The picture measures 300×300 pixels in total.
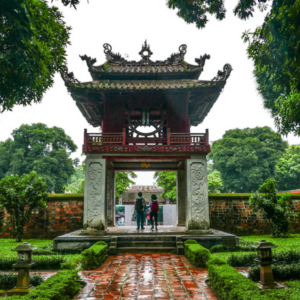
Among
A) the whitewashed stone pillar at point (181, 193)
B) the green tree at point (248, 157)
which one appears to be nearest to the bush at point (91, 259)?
the whitewashed stone pillar at point (181, 193)

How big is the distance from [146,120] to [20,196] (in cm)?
630

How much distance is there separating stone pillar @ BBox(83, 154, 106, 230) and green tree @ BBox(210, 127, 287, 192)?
76.6 ft

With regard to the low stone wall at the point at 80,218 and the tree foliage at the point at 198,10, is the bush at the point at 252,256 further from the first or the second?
the low stone wall at the point at 80,218

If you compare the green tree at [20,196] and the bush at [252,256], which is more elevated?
the green tree at [20,196]

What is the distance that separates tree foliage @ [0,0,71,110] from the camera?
15.2 ft

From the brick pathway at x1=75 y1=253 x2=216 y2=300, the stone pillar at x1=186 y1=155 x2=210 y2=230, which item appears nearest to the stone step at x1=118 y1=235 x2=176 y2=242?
the stone pillar at x1=186 y1=155 x2=210 y2=230

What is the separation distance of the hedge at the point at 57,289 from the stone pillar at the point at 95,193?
494 cm

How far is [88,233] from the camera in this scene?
10.1 m

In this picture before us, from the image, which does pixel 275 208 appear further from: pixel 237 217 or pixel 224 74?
pixel 224 74

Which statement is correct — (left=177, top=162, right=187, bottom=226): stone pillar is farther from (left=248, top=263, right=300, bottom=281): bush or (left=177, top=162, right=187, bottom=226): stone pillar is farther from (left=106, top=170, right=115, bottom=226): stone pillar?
(left=248, top=263, right=300, bottom=281): bush

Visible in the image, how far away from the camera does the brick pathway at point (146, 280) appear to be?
497cm

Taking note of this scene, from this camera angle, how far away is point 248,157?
101 ft

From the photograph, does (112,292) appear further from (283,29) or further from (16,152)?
(16,152)

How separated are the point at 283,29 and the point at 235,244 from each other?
7160 mm
